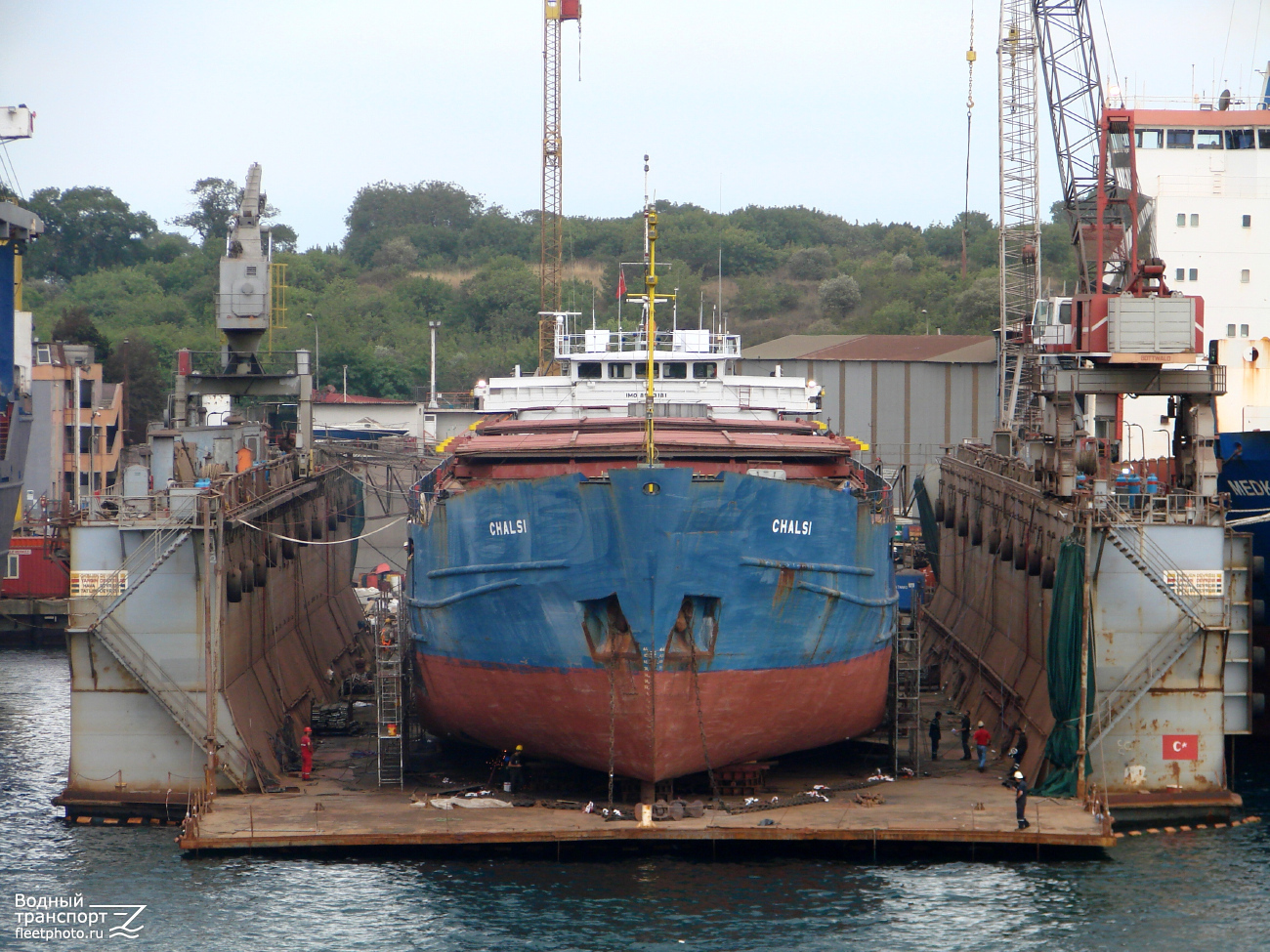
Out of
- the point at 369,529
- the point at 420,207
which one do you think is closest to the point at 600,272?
the point at 420,207

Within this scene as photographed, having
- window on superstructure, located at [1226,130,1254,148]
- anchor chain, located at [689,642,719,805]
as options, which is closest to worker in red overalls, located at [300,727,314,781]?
anchor chain, located at [689,642,719,805]

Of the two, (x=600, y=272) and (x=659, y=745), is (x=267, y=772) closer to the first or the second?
(x=659, y=745)

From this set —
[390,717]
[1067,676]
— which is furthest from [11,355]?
[1067,676]

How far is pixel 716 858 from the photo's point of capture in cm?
2162

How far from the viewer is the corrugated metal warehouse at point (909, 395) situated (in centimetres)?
6125

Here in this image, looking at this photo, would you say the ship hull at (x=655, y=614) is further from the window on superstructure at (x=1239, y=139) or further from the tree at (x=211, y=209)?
the tree at (x=211, y=209)

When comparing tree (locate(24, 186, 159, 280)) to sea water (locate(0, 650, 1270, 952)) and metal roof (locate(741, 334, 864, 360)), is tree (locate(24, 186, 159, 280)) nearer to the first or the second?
metal roof (locate(741, 334, 864, 360))

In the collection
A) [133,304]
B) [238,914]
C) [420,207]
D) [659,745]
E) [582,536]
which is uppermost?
[420,207]

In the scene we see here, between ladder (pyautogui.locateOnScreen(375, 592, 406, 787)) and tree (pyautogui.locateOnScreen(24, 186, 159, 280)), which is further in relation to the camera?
tree (pyautogui.locateOnScreen(24, 186, 159, 280))

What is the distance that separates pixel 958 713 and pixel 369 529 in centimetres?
2759

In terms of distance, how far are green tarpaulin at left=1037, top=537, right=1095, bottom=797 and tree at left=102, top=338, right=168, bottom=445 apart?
59.5 m

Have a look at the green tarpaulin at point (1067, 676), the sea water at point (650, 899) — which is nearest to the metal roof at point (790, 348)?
the green tarpaulin at point (1067, 676)

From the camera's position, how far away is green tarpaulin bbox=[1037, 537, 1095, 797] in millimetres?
23188

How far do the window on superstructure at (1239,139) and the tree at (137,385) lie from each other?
168 feet
